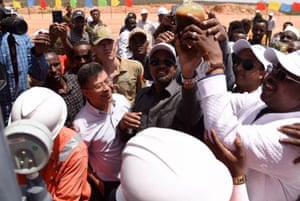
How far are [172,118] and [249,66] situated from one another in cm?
95

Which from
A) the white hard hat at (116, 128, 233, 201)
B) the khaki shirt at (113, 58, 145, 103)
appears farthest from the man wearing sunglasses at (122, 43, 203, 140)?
the khaki shirt at (113, 58, 145, 103)

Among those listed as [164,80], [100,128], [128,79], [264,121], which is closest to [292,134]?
[264,121]

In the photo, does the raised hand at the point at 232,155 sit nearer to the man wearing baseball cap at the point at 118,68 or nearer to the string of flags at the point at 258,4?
the man wearing baseball cap at the point at 118,68

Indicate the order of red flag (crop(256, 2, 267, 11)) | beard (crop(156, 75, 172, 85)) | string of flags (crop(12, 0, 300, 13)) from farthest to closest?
1. red flag (crop(256, 2, 267, 11))
2. string of flags (crop(12, 0, 300, 13))
3. beard (crop(156, 75, 172, 85))

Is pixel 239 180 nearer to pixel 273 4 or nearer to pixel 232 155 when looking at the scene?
pixel 232 155

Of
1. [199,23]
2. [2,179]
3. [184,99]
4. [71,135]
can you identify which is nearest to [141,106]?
[184,99]

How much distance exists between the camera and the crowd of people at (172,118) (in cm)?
137

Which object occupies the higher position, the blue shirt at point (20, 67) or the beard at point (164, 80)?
the beard at point (164, 80)

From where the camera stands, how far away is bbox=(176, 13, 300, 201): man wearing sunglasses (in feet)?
5.80

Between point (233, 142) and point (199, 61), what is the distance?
53 centimetres

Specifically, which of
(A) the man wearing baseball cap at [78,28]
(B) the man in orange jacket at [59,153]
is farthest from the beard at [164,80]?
(A) the man wearing baseball cap at [78,28]

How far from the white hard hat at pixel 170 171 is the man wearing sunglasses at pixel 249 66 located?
1.97m

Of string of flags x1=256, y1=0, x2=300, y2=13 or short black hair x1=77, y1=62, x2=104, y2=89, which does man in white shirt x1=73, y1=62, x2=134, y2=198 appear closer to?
short black hair x1=77, y1=62, x2=104, y2=89

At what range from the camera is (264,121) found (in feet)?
6.34
